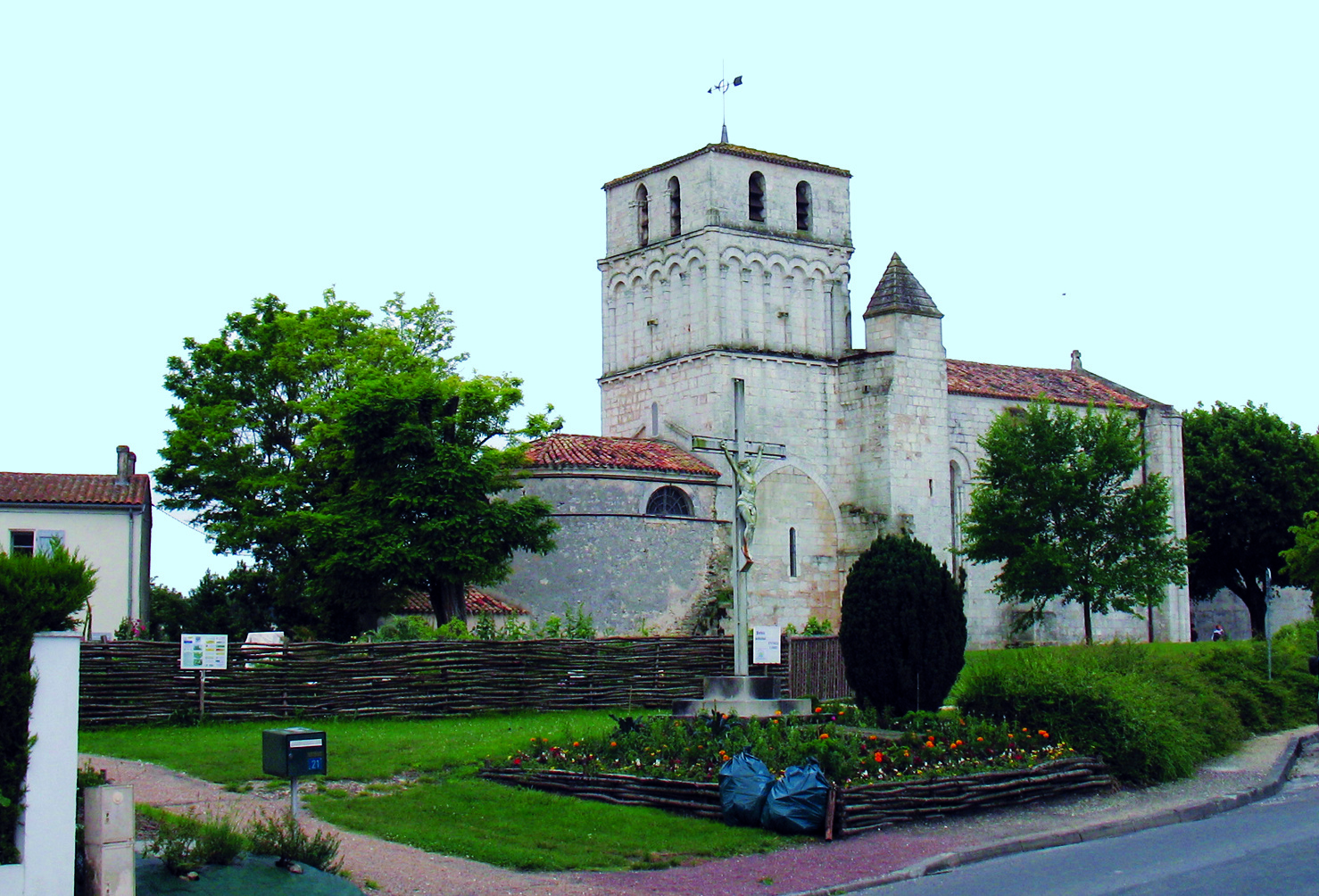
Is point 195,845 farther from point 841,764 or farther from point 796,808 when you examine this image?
point 841,764

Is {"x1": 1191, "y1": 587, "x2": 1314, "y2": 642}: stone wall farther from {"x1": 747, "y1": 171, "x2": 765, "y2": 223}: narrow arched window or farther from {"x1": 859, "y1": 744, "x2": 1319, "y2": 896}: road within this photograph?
{"x1": 859, "y1": 744, "x2": 1319, "y2": 896}: road

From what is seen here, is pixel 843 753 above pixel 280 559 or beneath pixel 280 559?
beneath

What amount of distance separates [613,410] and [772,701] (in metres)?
24.0

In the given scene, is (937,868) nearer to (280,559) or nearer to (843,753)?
(843,753)

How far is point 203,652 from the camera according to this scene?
24.0 m

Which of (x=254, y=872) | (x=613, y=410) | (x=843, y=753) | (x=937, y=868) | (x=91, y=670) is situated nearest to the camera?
(x=254, y=872)

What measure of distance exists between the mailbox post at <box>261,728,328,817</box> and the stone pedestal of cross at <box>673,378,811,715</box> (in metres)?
8.38

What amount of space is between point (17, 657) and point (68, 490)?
32.2 metres

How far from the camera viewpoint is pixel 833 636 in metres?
30.8

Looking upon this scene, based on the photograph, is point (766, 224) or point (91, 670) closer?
point (91, 670)

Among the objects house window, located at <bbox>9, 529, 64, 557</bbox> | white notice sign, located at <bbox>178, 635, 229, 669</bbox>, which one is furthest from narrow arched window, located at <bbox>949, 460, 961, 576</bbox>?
white notice sign, located at <bbox>178, 635, 229, 669</bbox>

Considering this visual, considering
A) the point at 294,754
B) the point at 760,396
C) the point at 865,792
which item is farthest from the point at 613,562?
the point at 294,754

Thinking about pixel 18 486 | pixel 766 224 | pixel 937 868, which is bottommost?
pixel 937 868

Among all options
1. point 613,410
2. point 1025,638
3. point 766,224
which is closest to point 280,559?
point 613,410
